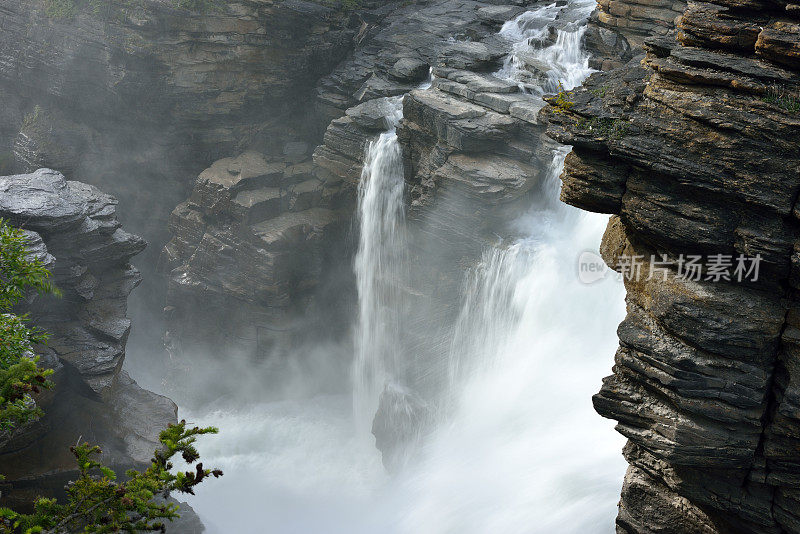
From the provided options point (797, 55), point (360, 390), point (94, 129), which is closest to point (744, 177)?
point (797, 55)

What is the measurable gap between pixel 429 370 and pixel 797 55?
16.6 metres

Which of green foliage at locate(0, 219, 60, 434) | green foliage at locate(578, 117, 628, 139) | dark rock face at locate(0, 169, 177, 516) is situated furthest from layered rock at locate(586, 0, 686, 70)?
green foliage at locate(0, 219, 60, 434)

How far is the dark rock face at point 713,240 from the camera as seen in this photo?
31.2ft

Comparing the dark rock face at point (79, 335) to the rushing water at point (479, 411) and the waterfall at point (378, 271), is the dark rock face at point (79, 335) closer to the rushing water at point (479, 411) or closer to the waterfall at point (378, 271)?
the rushing water at point (479, 411)

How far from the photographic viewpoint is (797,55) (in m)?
9.30

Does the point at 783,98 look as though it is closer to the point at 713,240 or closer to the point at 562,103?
the point at 713,240

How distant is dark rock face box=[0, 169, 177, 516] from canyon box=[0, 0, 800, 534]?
106 millimetres

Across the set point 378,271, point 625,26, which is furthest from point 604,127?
point 378,271

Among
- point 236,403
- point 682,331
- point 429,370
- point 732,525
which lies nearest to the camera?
point 682,331

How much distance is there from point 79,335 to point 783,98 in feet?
70.9

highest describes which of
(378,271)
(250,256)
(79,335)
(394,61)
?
(394,61)

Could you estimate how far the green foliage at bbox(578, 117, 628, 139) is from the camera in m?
10.7

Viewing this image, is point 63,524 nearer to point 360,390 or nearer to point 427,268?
point 427,268

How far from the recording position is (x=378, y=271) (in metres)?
26.5
